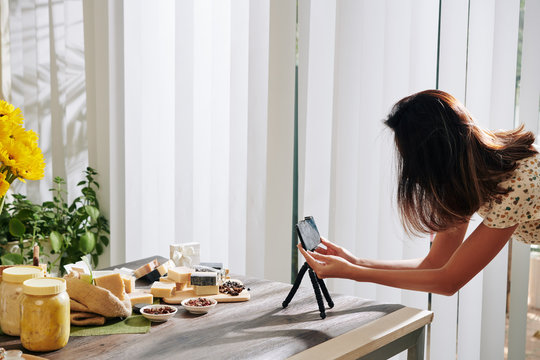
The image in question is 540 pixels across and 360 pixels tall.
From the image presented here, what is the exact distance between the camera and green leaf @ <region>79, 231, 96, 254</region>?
323 cm

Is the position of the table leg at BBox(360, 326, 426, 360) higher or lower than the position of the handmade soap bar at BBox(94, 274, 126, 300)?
lower

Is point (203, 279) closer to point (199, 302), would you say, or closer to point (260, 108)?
point (199, 302)

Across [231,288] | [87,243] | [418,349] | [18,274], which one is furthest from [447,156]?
[87,243]

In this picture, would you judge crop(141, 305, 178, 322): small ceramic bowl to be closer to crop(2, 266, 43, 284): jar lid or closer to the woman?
crop(2, 266, 43, 284): jar lid

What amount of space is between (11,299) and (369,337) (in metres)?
0.81

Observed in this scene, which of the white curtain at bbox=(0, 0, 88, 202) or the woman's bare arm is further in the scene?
the white curtain at bbox=(0, 0, 88, 202)

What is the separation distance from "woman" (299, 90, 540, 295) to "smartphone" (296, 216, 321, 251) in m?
0.05

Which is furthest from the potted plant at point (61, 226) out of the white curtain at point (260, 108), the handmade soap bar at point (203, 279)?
the handmade soap bar at point (203, 279)

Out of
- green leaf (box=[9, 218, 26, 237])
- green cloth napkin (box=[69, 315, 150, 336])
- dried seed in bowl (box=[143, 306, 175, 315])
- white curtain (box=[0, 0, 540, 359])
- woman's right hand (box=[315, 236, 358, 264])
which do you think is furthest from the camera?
green leaf (box=[9, 218, 26, 237])

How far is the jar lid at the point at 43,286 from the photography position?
1.13 m

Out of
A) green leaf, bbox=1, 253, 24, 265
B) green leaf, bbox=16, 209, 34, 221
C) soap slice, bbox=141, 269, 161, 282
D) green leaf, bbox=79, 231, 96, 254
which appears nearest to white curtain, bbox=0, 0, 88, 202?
green leaf, bbox=16, 209, 34, 221

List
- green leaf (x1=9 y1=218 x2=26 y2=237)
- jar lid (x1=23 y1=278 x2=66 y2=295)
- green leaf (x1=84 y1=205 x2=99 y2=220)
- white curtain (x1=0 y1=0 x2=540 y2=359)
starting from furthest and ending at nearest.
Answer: green leaf (x1=84 y1=205 x2=99 y2=220), green leaf (x1=9 y1=218 x2=26 y2=237), white curtain (x1=0 y1=0 x2=540 y2=359), jar lid (x1=23 y1=278 x2=66 y2=295)

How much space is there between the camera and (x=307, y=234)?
59.4 inches

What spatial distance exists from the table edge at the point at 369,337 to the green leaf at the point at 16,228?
2370 mm
